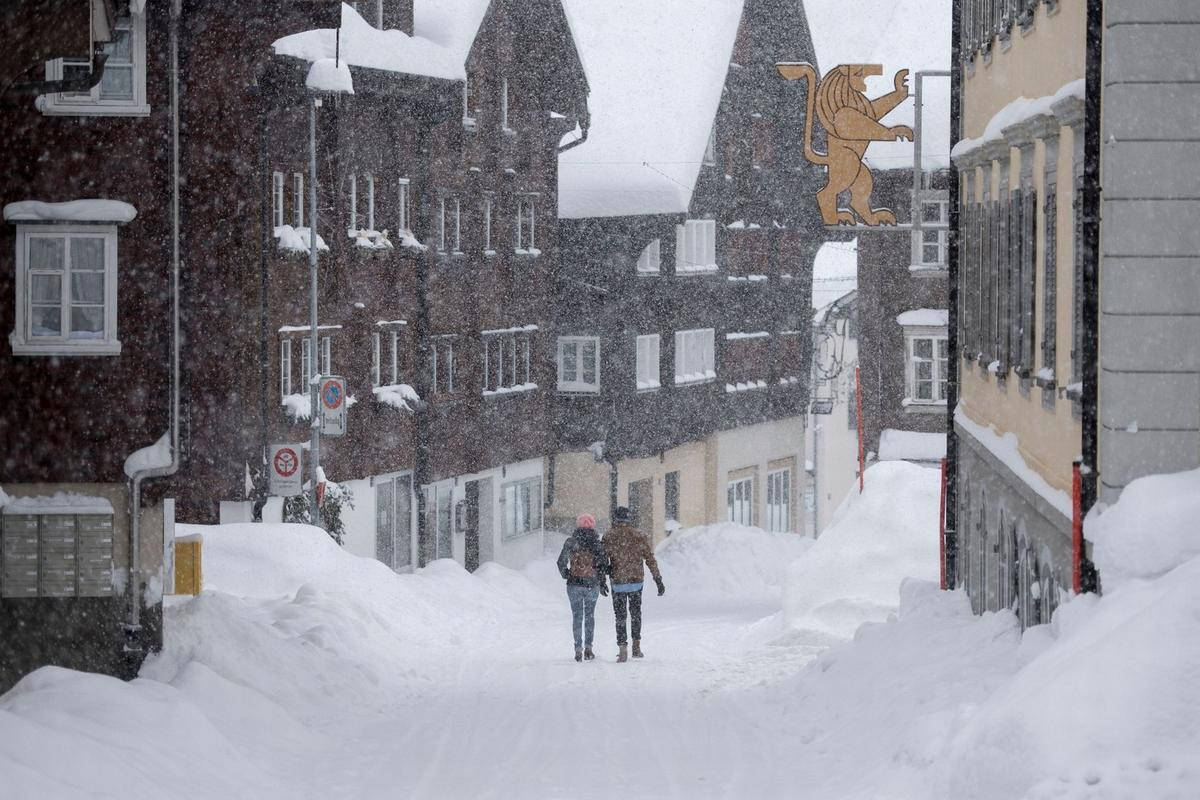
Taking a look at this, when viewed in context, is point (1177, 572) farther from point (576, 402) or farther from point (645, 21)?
point (645, 21)

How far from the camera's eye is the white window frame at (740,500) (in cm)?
4978

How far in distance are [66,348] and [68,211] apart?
1.34 meters

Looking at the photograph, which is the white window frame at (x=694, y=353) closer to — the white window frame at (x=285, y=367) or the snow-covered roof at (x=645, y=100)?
the snow-covered roof at (x=645, y=100)

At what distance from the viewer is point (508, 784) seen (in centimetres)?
1181

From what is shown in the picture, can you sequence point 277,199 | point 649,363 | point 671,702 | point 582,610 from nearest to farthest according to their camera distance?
point 671,702
point 582,610
point 277,199
point 649,363

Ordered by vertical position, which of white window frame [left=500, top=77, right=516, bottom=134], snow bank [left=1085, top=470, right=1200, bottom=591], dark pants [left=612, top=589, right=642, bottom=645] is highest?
white window frame [left=500, top=77, right=516, bottom=134]

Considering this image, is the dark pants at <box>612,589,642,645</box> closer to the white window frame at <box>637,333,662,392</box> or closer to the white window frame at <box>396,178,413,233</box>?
the white window frame at <box>396,178,413,233</box>

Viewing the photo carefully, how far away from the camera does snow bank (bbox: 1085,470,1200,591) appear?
380 inches

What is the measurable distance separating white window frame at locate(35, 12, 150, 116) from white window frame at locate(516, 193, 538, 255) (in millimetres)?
22224

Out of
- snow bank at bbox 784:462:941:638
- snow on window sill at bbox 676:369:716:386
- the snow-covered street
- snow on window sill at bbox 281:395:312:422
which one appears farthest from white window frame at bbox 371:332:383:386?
snow on window sill at bbox 676:369:716:386

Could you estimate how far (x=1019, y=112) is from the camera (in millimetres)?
14359

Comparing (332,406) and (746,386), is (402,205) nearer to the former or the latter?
(332,406)

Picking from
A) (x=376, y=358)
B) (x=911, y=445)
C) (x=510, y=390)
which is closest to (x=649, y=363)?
(x=510, y=390)

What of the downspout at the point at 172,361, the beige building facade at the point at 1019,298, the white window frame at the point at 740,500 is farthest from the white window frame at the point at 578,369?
the downspout at the point at 172,361
